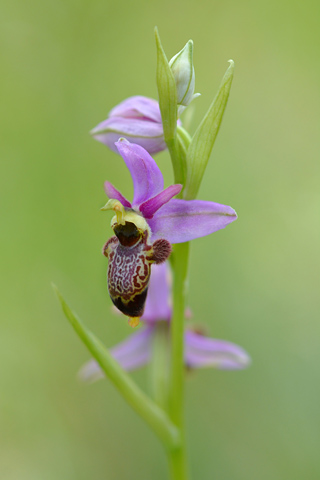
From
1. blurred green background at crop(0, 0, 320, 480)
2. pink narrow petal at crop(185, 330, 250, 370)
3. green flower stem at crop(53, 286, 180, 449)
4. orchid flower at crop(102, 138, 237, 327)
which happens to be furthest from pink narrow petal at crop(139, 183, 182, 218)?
blurred green background at crop(0, 0, 320, 480)

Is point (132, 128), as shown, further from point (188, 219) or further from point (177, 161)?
point (188, 219)

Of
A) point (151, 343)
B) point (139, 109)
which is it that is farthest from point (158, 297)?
point (139, 109)

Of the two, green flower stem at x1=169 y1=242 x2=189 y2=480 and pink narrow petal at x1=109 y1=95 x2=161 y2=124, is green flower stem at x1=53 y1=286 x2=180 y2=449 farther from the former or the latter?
pink narrow petal at x1=109 y1=95 x2=161 y2=124

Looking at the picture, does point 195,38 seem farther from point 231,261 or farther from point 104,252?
point 104,252

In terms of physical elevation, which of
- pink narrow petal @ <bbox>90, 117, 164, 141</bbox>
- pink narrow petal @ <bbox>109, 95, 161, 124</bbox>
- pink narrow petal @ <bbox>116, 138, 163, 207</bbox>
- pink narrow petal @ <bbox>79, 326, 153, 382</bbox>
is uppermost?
pink narrow petal @ <bbox>109, 95, 161, 124</bbox>

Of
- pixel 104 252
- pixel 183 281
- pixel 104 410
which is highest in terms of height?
pixel 104 252

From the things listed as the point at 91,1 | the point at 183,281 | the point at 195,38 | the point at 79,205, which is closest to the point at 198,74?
the point at 195,38
